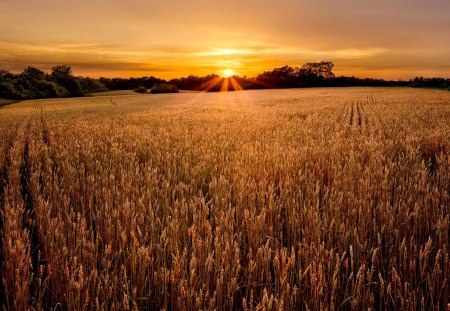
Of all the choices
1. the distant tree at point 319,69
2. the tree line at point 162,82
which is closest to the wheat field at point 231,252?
the tree line at point 162,82

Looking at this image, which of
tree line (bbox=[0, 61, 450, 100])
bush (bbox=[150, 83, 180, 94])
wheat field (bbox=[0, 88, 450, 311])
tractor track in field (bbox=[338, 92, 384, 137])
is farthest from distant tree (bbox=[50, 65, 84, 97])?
wheat field (bbox=[0, 88, 450, 311])

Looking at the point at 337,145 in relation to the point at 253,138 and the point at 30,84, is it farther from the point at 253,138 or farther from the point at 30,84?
the point at 30,84

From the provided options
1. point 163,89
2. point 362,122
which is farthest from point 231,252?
point 163,89

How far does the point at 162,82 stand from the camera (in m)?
83.1

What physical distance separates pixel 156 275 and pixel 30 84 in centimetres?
7067

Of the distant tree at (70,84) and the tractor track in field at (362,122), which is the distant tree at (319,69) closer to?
the distant tree at (70,84)

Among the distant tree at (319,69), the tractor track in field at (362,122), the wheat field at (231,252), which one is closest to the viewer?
the wheat field at (231,252)

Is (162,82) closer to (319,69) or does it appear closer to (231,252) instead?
(319,69)

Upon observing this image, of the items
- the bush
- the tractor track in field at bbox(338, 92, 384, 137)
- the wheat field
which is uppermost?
the bush

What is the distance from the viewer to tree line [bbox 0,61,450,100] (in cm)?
6244

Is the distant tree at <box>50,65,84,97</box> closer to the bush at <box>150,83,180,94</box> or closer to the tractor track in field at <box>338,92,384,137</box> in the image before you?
the bush at <box>150,83,180,94</box>

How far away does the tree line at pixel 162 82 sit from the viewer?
62.4 meters

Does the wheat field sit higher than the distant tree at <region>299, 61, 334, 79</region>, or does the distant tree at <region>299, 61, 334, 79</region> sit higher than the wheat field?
the distant tree at <region>299, 61, 334, 79</region>

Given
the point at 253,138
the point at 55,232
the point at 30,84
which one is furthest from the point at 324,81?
the point at 55,232
